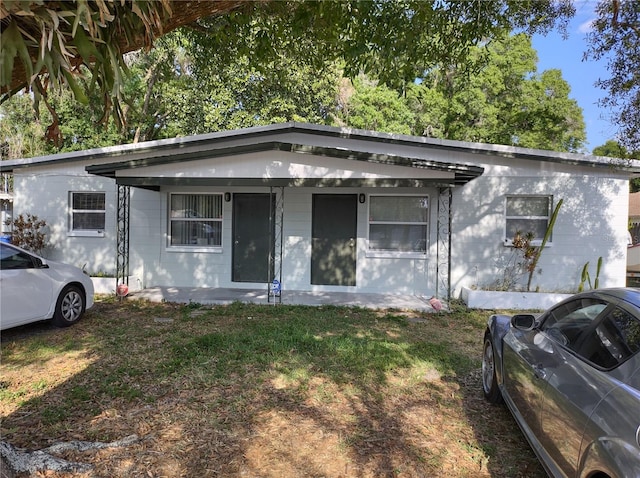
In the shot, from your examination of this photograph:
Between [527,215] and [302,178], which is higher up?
[302,178]

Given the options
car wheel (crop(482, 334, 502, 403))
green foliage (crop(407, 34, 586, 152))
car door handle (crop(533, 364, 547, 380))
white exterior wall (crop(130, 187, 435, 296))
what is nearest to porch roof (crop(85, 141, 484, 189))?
white exterior wall (crop(130, 187, 435, 296))

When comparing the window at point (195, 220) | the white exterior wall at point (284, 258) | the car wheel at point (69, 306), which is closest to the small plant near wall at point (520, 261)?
the white exterior wall at point (284, 258)

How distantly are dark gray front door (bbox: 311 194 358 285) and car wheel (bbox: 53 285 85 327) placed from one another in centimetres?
488

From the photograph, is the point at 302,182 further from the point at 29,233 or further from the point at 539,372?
the point at 29,233

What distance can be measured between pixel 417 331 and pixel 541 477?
382cm

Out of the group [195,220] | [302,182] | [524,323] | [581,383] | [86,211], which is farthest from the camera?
[86,211]

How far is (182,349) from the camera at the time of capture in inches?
216

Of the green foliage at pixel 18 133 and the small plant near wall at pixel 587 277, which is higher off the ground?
the green foliage at pixel 18 133

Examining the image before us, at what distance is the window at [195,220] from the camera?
1016 centimetres

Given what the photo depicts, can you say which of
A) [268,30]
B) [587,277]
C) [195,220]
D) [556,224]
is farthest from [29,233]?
[587,277]

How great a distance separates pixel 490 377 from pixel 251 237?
6932 mm

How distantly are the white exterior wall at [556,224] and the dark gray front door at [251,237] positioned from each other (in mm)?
4513

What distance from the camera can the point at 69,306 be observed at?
259 inches

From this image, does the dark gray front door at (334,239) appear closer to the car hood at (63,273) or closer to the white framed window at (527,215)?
the white framed window at (527,215)
